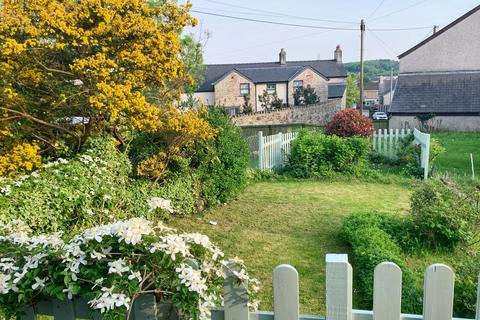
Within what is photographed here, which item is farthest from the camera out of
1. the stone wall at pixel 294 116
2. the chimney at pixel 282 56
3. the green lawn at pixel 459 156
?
the chimney at pixel 282 56

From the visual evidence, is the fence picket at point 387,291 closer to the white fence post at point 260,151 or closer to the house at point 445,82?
the white fence post at point 260,151

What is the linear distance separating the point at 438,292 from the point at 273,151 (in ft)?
30.8

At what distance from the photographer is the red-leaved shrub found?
40.8 feet

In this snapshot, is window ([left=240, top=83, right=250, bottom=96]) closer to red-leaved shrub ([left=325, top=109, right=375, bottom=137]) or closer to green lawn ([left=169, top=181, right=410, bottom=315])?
red-leaved shrub ([left=325, top=109, right=375, bottom=137])

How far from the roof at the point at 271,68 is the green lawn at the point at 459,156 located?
2328 centimetres

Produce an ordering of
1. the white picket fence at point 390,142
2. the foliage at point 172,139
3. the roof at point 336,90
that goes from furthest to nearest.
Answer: the roof at point 336,90 → the white picket fence at point 390,142 → the foliage at point 172,139

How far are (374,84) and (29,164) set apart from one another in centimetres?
8834

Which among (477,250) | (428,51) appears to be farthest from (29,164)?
(428,51)

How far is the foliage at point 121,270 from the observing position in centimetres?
179

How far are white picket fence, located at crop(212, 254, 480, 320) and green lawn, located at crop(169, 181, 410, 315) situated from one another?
1.95 m

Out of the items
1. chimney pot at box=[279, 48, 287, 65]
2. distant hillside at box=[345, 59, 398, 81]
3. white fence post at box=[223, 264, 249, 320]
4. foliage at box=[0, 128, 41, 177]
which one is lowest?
white fence post at box=[223, 264, 249, 320]

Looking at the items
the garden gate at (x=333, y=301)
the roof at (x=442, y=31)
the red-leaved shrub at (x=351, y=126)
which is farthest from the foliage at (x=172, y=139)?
the roof at (x=442, y=31)

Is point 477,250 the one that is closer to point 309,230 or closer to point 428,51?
point 309,230

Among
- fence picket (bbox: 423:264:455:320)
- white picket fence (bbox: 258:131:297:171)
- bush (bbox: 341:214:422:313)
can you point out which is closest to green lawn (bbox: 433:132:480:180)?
white picket fence (bbox: 258:131:297:171)
